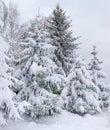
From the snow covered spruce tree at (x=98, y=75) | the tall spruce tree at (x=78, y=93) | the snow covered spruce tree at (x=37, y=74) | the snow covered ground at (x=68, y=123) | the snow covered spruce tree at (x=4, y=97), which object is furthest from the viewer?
the snow covered spruce tree at (x=98, y=75)

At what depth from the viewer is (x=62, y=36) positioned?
2648cm

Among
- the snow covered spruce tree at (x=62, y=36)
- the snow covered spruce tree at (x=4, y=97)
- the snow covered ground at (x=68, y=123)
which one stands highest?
the snow covered spruce tree at (x=62, y=36)

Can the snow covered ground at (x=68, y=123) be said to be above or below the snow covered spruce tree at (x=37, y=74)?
below

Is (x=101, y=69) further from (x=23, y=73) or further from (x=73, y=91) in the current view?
(x=23, y=73)

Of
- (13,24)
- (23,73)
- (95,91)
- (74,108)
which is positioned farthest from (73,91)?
(13,24)

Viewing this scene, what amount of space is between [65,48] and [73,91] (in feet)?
17.1

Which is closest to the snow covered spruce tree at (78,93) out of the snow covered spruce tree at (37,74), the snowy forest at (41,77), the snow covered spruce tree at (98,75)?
the snowy forest at (41,77)

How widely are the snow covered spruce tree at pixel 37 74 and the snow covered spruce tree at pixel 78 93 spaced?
2923mm

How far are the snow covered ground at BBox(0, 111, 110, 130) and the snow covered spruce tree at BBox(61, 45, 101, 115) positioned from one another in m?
0.80

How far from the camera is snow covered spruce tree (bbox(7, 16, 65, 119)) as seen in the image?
18.9 meters

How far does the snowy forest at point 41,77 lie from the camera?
1537 cm

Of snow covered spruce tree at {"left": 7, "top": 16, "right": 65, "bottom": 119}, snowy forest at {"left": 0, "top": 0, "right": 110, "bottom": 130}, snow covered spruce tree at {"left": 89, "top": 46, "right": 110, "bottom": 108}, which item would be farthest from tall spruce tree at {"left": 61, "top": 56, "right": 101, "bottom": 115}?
snow covered spruce tree at {"left": 89, "top": 46, "right": 110, "bottom": 108}

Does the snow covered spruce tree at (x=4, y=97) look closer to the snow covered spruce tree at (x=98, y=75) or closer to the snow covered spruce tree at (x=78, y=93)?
the snow covered spruce tree at (x=78, y=93)

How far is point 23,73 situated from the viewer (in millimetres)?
19891
